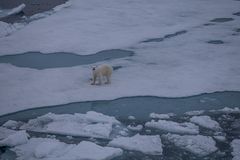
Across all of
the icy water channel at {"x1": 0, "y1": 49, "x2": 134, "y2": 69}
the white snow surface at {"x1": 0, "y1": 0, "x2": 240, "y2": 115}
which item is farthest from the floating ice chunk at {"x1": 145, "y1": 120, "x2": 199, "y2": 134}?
the icy water channel at {"x1": 0, "y1": 49, "x2": 134, "y2": 69}

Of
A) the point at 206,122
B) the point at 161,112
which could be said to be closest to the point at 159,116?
the point at 161,112

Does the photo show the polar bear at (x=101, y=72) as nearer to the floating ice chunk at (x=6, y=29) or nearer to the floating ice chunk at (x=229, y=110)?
the floating ice chunk at (x=229, y=110)

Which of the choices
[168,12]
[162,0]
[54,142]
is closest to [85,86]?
[54,142]

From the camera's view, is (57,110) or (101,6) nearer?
(57,110)

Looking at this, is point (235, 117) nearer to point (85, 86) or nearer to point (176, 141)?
point (176, 141)

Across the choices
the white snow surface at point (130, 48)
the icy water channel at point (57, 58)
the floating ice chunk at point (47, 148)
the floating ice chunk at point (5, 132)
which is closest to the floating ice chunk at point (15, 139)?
the floating ice chunk at point (5, 132)
